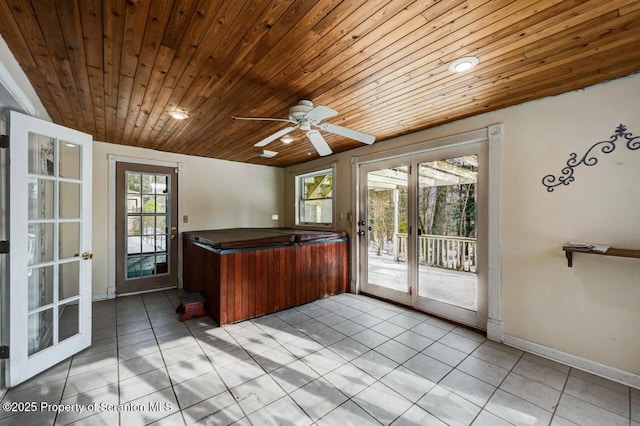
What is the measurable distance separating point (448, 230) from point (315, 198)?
8.81ft

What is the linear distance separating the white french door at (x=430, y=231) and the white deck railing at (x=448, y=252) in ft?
0.03

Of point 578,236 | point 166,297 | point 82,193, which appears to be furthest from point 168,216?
point 578,236

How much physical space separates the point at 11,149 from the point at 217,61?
1.70 m

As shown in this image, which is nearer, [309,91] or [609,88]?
[609,88]

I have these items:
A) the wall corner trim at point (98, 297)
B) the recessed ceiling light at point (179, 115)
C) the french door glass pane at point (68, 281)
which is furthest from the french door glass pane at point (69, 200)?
the wall corner trim at point (98, 297)

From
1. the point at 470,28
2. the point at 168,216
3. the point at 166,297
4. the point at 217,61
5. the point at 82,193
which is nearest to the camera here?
the point at 470,28

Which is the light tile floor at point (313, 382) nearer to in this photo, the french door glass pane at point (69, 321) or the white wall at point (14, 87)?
the french door glass pane at point (69, 321)

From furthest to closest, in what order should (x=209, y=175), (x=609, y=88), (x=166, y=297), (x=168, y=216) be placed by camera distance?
(x=209, y=175) → (x=168, y=216) → (x=166, y=297) → (x=609, y=88)

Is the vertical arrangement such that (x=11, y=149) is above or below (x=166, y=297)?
above

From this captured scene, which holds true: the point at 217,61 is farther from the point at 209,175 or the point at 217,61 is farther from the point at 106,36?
the point at 209,175

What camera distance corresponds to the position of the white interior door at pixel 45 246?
1.96 metres

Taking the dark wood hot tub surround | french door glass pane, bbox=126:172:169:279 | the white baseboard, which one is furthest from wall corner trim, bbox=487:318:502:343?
french door glass pane, bbox=126:172:169:279

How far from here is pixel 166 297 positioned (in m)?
4.07

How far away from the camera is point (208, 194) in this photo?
491 centimetres
